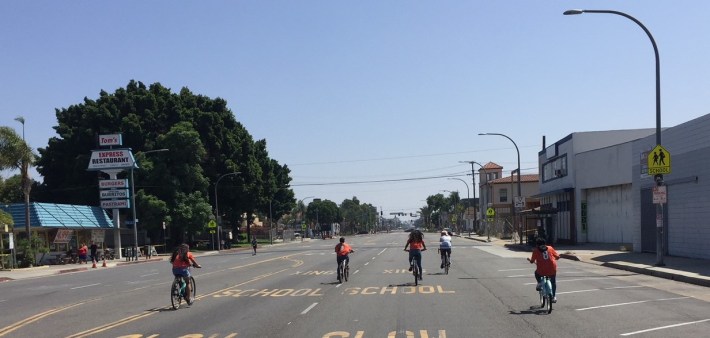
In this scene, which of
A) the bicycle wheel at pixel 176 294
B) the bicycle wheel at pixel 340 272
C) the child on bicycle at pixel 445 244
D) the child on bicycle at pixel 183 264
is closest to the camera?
the bicycle wheel at pixel 176 294

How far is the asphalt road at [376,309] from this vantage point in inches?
488

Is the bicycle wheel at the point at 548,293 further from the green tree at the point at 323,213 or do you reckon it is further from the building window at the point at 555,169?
the green tree at the point at 323,213

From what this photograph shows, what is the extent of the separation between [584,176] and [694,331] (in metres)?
40.5

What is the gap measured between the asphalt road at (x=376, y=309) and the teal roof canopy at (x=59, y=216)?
27.0 m

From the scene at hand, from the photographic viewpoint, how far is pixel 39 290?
26156mm

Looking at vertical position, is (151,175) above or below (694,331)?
above

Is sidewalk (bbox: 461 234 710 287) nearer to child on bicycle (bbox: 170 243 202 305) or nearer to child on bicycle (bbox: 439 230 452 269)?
child on bicycle (bbox: 439 230 452 269)

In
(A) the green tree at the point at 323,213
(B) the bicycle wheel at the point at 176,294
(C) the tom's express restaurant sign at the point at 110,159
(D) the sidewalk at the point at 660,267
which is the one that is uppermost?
(C) the tom's express restaurant sign at the point at 110,159

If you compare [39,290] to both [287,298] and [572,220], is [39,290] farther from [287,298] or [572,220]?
[572,220]

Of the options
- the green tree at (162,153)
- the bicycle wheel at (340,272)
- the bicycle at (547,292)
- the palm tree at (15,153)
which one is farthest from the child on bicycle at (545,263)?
the green tree at (162,153)

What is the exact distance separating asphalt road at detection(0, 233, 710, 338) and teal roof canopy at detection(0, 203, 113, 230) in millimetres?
26960

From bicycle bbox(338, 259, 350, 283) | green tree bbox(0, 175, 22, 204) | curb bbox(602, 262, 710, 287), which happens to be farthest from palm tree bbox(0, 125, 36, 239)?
curb bbox(602, 262, 710, 287)

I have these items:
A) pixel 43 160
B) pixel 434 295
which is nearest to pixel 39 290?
pixel 434 295

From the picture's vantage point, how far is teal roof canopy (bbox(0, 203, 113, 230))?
49.9m
